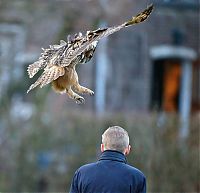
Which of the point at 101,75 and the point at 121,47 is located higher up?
the point at 121,47

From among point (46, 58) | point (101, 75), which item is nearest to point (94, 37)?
point (46, 58)

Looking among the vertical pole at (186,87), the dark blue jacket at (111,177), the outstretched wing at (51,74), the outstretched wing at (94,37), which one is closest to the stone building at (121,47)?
the vertical pole at (186,87)

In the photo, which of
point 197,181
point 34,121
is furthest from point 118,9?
point 197,181

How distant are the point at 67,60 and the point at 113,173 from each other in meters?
0.90

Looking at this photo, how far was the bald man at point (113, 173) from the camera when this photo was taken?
224 inches

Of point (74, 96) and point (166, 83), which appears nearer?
point (74, 96)

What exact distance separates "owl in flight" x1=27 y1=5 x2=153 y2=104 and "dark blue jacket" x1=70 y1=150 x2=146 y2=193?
2.30 ft

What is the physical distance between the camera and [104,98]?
1958 centimetres

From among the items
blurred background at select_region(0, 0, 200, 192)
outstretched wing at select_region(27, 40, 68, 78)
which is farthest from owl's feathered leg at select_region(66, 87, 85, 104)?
blurred background at select_region(0, 0, 200, 192)

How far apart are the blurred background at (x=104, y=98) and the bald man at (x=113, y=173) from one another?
8885 millimetres

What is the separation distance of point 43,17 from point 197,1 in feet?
11.1

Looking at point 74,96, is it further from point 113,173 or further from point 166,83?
point 166,83

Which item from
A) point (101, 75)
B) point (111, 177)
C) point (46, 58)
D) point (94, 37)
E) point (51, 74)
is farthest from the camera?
point (101, 75)

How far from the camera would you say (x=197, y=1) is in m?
19.6
